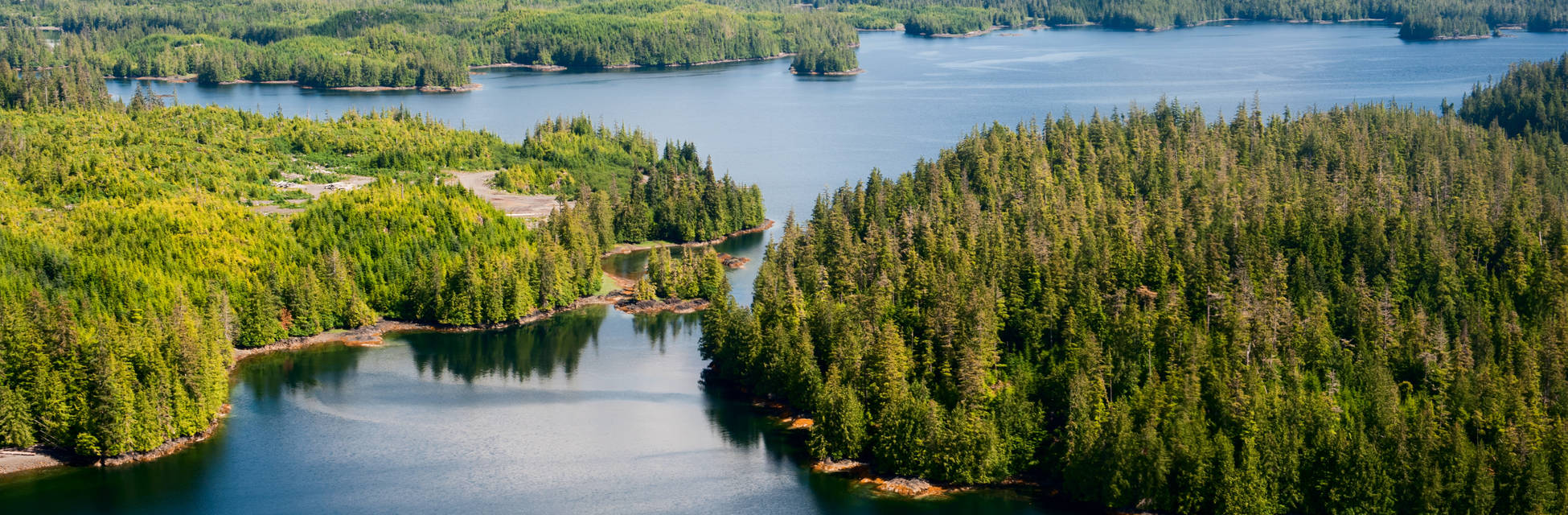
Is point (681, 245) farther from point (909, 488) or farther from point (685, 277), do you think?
point (909, 488)

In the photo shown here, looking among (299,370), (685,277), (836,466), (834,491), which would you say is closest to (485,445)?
(836,466)

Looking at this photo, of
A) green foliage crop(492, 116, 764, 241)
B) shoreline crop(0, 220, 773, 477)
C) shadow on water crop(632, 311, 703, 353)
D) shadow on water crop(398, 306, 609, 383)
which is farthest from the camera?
green foliage crop(492, 116, 764, 241)

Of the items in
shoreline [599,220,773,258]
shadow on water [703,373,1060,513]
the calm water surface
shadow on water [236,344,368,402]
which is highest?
shoreline [599,220,773,258]

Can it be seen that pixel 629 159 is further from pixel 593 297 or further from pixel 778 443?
pixel 778 443

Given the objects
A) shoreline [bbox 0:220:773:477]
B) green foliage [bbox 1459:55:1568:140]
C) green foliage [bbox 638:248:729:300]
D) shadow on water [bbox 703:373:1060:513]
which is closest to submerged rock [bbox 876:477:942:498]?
shadow on water [bbox 703:373:1060:513]

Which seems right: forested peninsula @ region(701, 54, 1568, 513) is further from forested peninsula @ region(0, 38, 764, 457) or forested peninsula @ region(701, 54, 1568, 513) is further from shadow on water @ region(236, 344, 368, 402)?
shadow on water @ region(236, 344, 368, 402)

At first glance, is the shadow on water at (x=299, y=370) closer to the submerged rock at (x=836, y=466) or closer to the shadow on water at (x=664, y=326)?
the shadow on water at (x=664, y=326)
